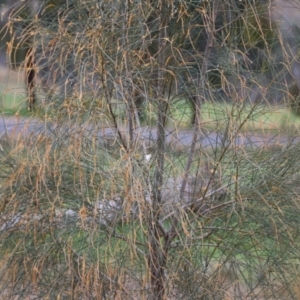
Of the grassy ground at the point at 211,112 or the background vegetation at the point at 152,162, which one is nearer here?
the background vegetation at the point at 152,162

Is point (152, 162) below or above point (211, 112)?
below

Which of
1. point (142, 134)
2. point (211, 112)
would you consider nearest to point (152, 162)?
point (142, 134)

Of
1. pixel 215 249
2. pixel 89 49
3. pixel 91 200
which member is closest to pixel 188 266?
pixel 215 249

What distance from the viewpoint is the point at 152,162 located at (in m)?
2.51

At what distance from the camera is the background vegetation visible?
7.97 ft

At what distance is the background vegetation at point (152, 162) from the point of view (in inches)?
95.7

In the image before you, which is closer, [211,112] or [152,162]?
[152,162]

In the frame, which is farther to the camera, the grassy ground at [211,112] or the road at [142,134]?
the grassy ground at [211,112]

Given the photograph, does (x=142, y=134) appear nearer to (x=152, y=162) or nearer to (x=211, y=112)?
(x=152, y=162)

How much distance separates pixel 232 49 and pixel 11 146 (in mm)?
1139

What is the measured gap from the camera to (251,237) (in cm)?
264

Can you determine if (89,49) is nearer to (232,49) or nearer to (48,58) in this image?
(48,58)

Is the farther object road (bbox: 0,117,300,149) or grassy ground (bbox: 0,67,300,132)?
grassy ground (bbox: 0,67,300,132)

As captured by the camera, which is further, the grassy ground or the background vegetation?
the grassy ground
